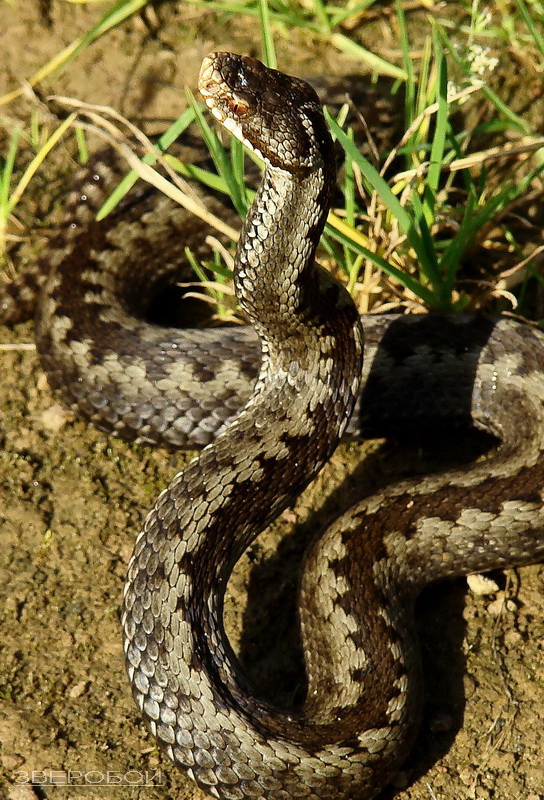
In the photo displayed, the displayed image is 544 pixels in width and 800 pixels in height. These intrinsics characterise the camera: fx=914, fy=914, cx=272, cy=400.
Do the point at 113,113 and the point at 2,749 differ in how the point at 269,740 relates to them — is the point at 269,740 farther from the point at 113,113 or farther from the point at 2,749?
the point at 113,113

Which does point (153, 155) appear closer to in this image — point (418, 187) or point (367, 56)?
point (418, 187)

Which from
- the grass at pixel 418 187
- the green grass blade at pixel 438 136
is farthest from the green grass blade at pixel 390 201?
the green grass blade at pixel 438 136

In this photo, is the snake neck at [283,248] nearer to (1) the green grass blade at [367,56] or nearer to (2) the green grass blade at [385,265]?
(2) the green grass blade at [385,265]

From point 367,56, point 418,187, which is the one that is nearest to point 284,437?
point 418,187

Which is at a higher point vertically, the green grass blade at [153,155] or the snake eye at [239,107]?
the green grass blade at [153,155]

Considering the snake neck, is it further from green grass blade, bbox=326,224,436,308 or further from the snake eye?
green grass blade, bbox=326,224,436,308
